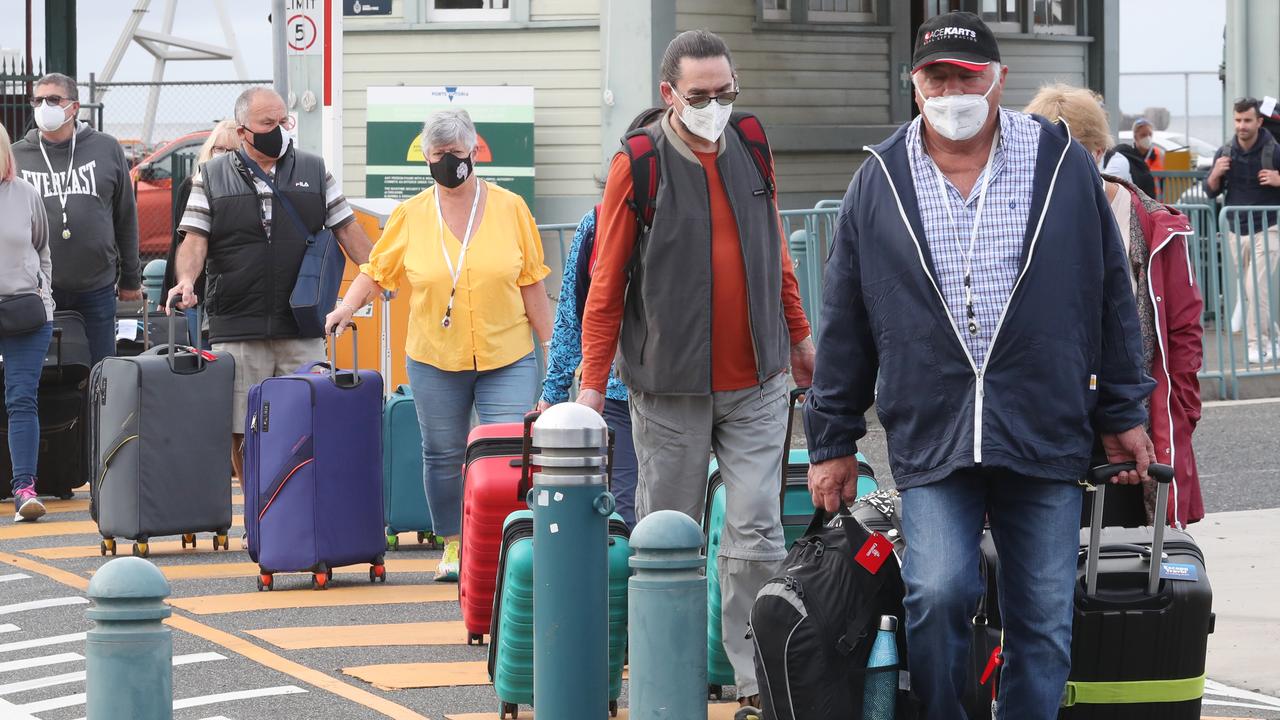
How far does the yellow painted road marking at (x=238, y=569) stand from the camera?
924 centimetres

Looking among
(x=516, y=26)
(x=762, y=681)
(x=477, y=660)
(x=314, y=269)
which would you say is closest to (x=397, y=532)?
(x=314, y=269)

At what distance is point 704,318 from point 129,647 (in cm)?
216

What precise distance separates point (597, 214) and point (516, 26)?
12.9 m

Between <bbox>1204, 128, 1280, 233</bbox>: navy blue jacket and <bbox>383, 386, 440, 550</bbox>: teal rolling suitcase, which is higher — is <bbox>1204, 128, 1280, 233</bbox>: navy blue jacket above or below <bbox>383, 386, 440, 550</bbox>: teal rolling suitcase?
above

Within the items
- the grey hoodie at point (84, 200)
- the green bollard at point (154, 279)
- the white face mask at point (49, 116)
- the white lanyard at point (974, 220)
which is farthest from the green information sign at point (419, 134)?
the white lanyard at point (974, 220)

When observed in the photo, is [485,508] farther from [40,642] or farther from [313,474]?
[40,642]

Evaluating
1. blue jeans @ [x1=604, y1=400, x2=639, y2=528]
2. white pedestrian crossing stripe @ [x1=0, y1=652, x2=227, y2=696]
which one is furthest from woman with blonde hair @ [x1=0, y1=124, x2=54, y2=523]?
blue jeans @ [x1=604, y1=400, x2=639, y2=528]

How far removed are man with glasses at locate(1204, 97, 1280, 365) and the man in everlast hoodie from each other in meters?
8.02

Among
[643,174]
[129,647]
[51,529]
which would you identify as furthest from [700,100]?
[51,529]

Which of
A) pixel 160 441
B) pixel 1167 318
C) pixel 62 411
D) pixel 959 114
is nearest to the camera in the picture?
pixel 959 114

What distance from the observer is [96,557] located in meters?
9.70

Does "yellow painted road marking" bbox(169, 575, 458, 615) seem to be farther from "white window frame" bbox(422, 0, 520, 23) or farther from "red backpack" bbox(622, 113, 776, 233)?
"white window frame" bbox(422, 0, 520, 23)

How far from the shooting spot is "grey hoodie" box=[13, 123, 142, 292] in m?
11.6

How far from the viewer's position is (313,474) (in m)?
8.66
